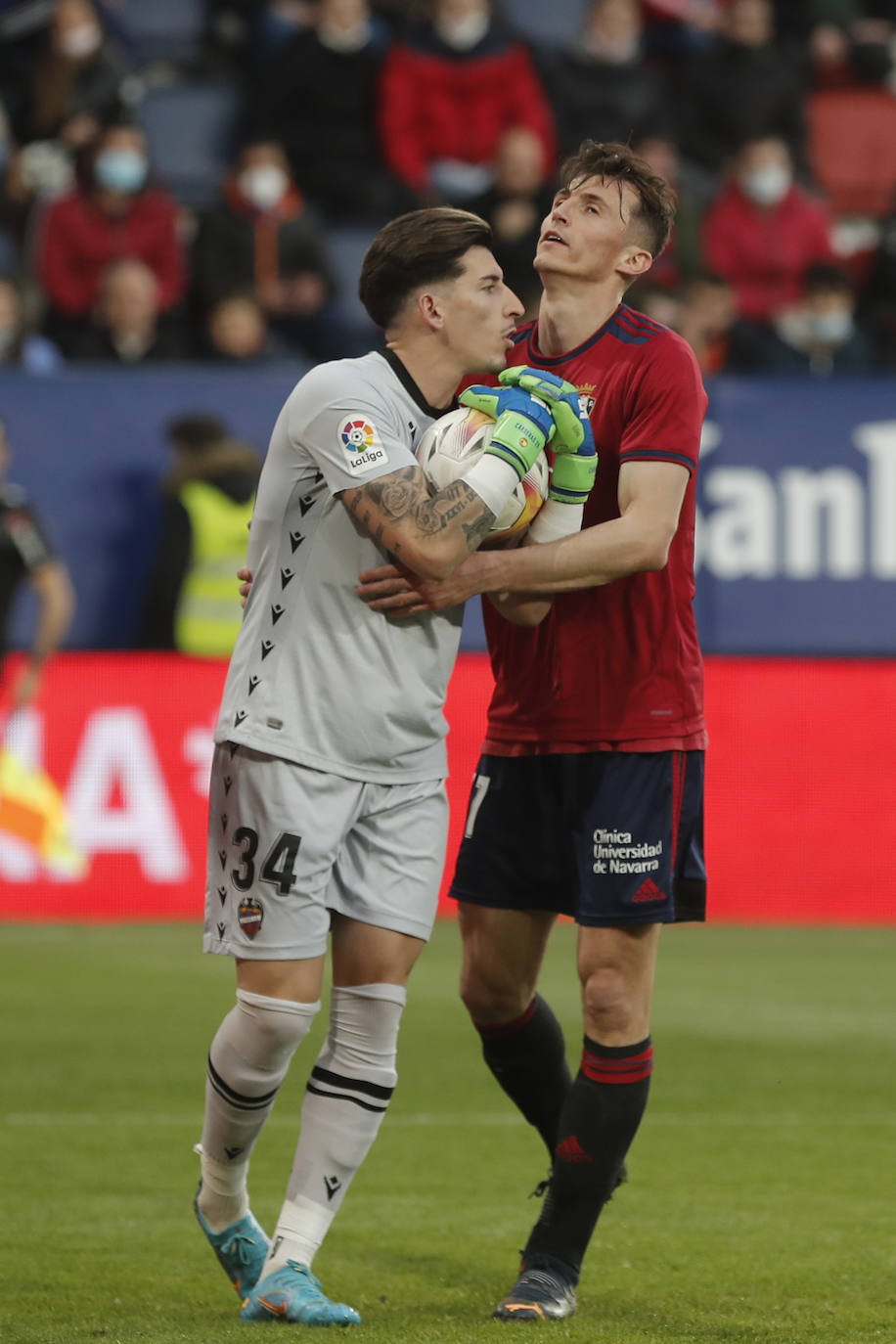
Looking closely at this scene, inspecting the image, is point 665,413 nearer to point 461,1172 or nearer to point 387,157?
point 461,1172

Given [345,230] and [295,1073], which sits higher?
[345,230]

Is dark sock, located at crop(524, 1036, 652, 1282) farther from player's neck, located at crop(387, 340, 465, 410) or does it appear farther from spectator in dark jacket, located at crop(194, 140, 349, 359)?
spectator in dark jacket, located at crop(194, 140, 349, 359)

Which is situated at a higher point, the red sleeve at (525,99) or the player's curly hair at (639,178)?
the red sleeve at (525,99)

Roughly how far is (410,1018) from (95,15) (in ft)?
28.2

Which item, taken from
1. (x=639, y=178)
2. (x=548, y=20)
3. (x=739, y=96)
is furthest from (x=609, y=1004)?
(x=548, y=20)

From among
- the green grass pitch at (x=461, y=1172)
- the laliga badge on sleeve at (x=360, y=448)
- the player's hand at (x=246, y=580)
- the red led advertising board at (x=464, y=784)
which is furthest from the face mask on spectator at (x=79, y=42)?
the laliga badge on sleeve at (x=360, y=448)

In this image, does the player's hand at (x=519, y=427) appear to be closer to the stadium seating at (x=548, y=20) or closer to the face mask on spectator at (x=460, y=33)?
the face mask on spectator at (x=460, y=33)

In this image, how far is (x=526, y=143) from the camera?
1286 centimetres

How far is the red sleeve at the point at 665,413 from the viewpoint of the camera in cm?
455

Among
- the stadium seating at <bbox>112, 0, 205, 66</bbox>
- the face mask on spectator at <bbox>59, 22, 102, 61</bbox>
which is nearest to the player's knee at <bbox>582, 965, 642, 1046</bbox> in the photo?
the face mask on spectator at <bbox>59, 22, 102, 61</bbox>

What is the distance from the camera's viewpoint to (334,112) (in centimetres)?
1432

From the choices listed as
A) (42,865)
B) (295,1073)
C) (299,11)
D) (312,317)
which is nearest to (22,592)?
(42,865)

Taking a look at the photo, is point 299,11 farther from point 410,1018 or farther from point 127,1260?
point 127,1260

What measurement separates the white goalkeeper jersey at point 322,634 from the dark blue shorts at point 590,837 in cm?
40
